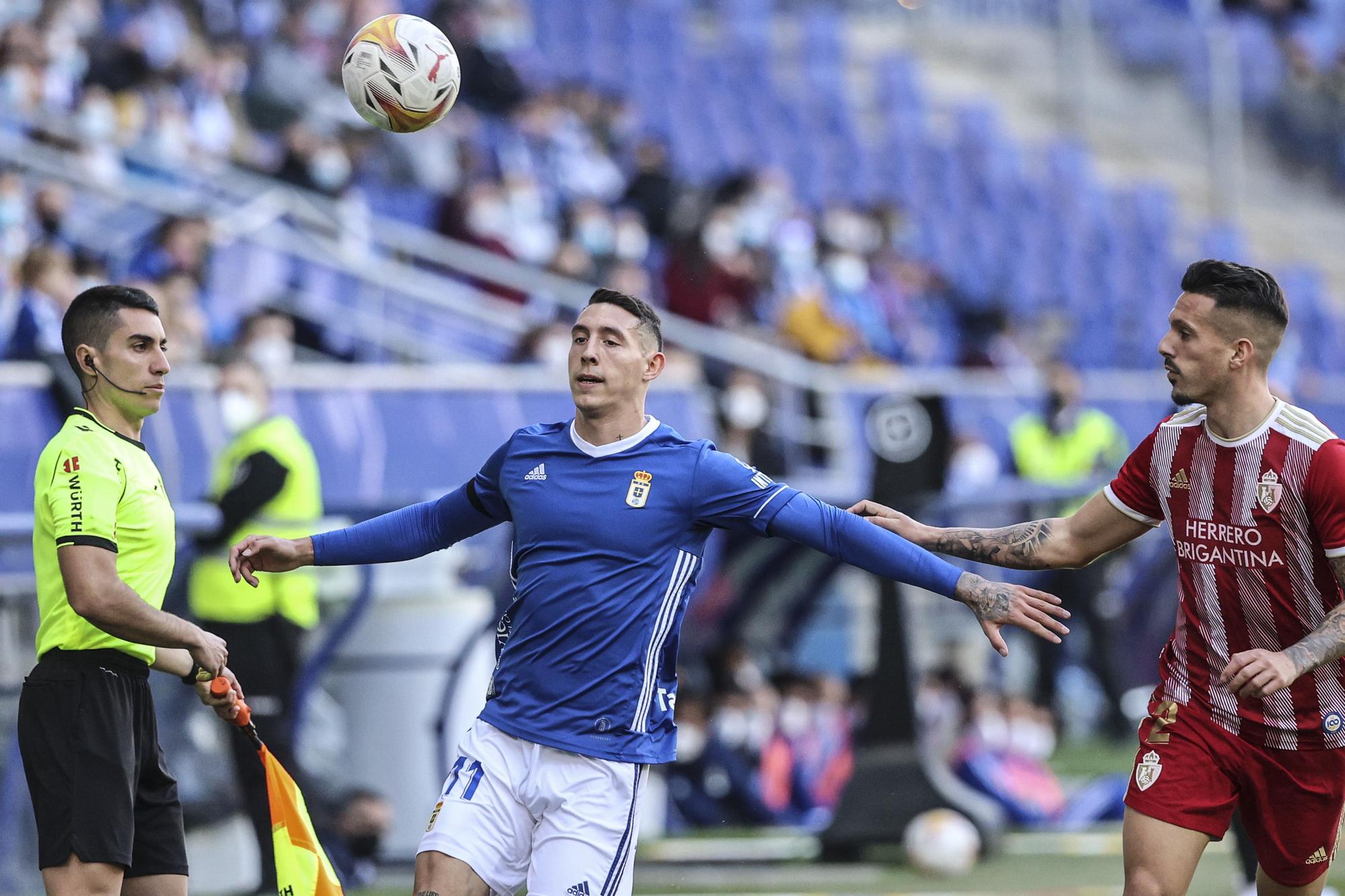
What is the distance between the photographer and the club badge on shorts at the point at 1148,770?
5207mm

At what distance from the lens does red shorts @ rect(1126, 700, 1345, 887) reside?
5160mm

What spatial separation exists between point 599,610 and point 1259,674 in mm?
1826

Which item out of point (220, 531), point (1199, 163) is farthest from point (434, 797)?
point (1199, 163)

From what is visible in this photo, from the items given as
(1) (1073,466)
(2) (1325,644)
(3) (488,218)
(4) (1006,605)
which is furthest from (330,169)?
(2) (1325,644)

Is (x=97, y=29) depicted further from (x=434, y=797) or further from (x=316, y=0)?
(x=434, y=797)

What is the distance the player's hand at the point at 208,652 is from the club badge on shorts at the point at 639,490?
1.26 meters

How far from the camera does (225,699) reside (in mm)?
5520

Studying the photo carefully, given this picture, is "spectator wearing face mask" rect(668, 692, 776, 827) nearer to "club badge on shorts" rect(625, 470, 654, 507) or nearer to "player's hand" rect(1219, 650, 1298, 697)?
"club badge on shorts" rect(625, 470, 654, 507)

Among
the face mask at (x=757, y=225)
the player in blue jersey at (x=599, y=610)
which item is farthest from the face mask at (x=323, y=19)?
the player in blue jersey at (x=599, y=610)

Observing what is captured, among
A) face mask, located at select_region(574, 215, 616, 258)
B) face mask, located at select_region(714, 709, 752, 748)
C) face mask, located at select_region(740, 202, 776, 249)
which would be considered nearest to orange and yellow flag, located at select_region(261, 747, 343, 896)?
face mask, located at select_region(714, 709, 752, 748)

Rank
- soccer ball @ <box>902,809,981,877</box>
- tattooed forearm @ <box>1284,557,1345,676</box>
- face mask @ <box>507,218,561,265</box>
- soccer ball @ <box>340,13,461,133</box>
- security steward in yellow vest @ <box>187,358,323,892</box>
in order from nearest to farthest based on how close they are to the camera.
→ tattooed forearm @ <box>1284,557,1345,676</box> → soccer ball @ <box>340,13,461,133</box> → security steward in yellow vest @ <box>187,358,323,892</box> → soccer ball @ <box>902,809,981,877</box> → face mask @ <box>507,218,561,265</box>

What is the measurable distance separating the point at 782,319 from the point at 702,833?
19.1 feet

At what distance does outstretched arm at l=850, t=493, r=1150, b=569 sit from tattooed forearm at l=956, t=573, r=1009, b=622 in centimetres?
58

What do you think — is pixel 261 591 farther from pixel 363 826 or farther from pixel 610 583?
pixel 610 583
